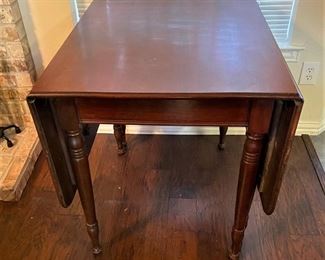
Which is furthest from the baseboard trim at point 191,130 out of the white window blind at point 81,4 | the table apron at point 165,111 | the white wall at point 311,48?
the table apron at point 165,111

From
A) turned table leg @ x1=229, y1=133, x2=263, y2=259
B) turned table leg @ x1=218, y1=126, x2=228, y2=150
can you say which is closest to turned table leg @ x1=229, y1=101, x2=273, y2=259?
turned table leg @ x1=229, y1=133, x2=263, y2=259

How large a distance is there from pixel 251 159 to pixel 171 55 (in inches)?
16.1

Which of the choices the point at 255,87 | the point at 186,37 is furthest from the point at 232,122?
the point at 186,37

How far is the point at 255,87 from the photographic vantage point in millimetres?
972

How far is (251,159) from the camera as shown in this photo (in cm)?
111

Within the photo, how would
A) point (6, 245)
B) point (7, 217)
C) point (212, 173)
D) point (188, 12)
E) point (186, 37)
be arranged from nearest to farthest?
point (186, 37)
point (188, 12)
point (6, 245)
point (7, 217)
point (212, 173)

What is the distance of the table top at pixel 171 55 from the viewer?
3.21 feet

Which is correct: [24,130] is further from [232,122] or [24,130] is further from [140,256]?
[232,122]

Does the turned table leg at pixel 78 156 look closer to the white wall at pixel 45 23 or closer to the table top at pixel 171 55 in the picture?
the table top at pixel 171 55

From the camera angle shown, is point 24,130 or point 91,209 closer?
point 91,209

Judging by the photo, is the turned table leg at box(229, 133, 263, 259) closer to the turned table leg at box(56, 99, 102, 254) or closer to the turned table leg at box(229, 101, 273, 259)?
the turned table leg at box(229, 101, 273, 259)

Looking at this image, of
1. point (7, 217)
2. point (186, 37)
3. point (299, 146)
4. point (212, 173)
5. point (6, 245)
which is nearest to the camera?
point (186, 37)

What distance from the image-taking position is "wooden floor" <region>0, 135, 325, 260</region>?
148 cm

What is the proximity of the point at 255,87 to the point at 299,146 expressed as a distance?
1.15 m
